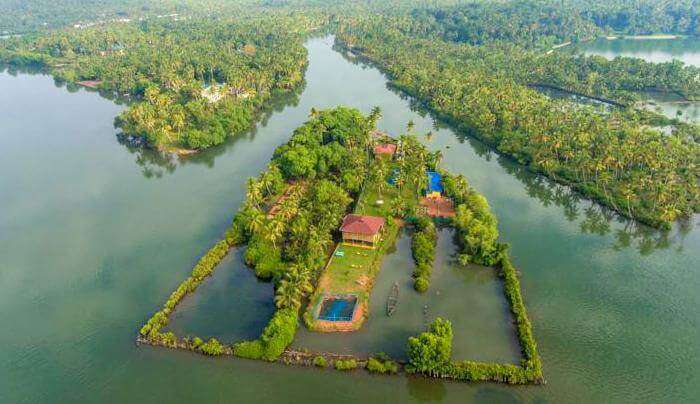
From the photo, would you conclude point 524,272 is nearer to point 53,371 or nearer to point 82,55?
point 53,371

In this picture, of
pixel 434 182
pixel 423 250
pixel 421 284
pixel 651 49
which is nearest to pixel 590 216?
pixel 434 182

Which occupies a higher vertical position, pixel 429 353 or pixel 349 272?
pixel 429 353

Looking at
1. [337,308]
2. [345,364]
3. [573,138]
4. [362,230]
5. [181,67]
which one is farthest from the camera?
[181,67]

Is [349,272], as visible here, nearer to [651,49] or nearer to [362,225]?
[362,225]

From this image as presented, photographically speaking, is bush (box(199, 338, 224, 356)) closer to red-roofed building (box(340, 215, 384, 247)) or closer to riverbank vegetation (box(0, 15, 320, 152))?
red-roofed building (box(340, 215, 384, 247))

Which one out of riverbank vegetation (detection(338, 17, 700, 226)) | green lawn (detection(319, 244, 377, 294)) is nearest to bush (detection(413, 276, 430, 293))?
green lawn (detection(319, 244, 377, 294))

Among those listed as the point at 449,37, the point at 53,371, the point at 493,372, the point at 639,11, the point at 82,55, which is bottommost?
the point at 53,371

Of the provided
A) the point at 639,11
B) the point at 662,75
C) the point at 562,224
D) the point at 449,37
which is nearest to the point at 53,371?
the point at 562,224
